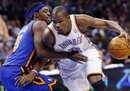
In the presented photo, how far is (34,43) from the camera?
493 centimetres

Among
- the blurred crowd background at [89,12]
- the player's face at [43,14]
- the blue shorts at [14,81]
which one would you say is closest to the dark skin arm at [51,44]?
the player's face at [43,14]

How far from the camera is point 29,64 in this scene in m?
5.06

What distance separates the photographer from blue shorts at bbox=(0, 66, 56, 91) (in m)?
4.96

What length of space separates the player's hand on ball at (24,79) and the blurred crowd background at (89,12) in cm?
470

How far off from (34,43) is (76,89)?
1.30 meters

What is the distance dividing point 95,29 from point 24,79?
22.1 ft

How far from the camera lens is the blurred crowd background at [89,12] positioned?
36.0ft

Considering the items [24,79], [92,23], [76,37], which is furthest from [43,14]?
[24,79]

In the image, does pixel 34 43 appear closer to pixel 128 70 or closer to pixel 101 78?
pixel 101 78

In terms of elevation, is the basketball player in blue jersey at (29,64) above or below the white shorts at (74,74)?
above

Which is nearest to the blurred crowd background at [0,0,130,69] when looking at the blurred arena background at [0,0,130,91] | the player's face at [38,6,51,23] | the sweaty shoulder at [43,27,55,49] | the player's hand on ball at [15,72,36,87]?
the blurred arena background at [0,0,130,91]

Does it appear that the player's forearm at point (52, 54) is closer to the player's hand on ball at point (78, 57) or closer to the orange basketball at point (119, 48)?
the player's hand on ball at point (78, 57)

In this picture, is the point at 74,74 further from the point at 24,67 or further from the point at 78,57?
the point at 24,67

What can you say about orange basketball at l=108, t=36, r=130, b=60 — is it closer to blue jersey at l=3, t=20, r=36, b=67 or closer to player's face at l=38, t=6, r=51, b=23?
player's face at l=38, t=6, r=51, b=23
